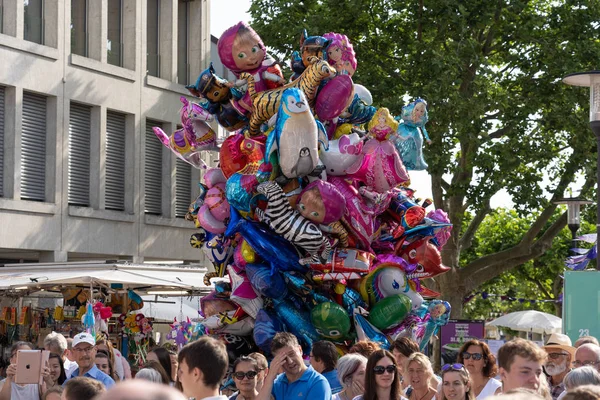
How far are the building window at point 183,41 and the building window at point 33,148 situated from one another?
5.23m

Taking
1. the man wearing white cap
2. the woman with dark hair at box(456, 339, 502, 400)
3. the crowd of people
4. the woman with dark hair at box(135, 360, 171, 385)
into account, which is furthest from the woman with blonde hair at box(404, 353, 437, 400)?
the man wearing white cap

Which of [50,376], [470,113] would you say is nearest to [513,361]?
[50,376]

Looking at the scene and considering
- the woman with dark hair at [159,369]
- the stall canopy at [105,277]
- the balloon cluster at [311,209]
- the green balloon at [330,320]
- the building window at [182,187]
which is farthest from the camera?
the building window at [182,187]

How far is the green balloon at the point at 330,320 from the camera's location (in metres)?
12.8

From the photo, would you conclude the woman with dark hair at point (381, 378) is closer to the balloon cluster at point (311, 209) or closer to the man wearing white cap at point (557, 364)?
the man wearing white cap at point (557, 364)

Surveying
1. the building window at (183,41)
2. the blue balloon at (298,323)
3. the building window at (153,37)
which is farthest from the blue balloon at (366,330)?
the building window at (183,41)

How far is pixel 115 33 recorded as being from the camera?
2802cm

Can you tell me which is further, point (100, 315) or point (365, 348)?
point (100, 315)

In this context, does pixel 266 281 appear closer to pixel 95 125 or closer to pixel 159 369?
pixel 159 369

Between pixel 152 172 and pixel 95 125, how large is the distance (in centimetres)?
260

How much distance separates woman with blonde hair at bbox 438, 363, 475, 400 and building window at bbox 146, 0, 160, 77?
22542 millimetres

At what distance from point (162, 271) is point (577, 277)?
754cm

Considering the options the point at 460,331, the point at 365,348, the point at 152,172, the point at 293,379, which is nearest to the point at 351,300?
the point at 365,348

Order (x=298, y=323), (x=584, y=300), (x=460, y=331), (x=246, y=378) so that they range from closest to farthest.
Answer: (x=246, y=378) < (x=584, y=300) < (x=298, y=323) < (x=460, y=331)
